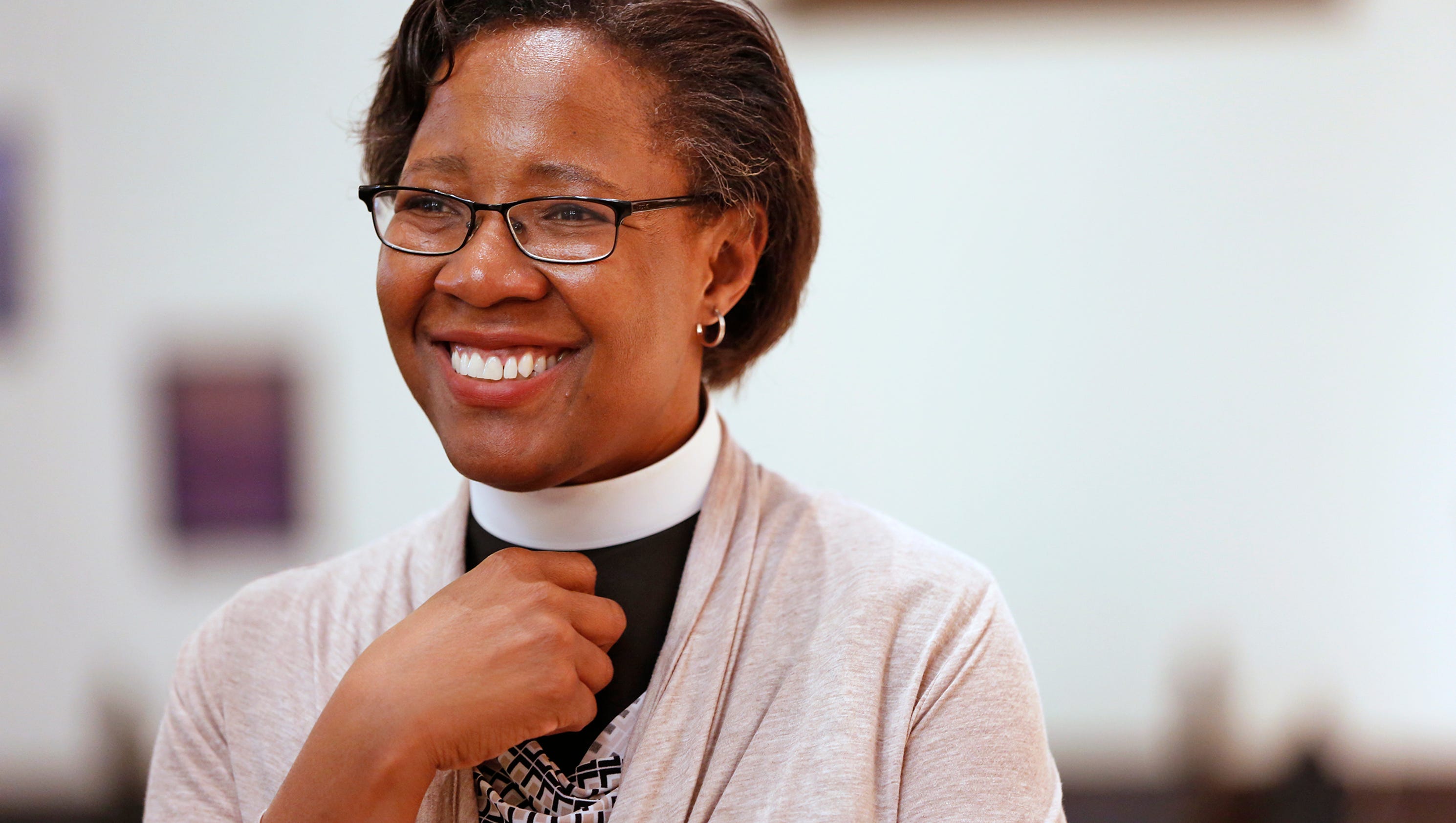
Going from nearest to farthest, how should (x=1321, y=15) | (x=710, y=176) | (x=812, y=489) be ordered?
(x=710, y=176) < (x=812, y=489) < (x=1321, y=15)

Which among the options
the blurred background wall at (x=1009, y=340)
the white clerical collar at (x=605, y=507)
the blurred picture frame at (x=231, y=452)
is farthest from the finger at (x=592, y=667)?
the blurred picture frame at (x=231, y=452)

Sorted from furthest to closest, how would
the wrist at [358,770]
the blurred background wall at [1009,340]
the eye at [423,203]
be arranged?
the blurred background wall at [1009,340], the eye at [423,203], the wrist at [358,770]

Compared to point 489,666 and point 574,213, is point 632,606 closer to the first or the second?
point 489,666

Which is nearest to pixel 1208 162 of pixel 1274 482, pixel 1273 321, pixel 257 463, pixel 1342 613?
pixel 1273 321

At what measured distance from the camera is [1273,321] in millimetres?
2645

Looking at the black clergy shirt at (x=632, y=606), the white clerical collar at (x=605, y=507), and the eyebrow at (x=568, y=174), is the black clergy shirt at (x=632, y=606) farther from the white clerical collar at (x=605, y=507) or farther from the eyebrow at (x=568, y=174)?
the eyebrow at (x=568, y=174)

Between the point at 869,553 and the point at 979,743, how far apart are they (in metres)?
0.23

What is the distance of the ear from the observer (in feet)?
3.95

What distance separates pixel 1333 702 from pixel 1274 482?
534 millimetres

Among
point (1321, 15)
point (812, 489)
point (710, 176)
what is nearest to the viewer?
point (710, 176)

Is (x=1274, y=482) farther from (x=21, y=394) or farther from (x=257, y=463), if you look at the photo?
(x=21, y=394)

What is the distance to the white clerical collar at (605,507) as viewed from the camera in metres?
1.20

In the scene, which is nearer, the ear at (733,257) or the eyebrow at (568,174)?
the eyebrow at (568,174)

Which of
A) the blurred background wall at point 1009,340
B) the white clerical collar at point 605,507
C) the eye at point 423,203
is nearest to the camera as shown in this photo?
the eye at point 423,203
